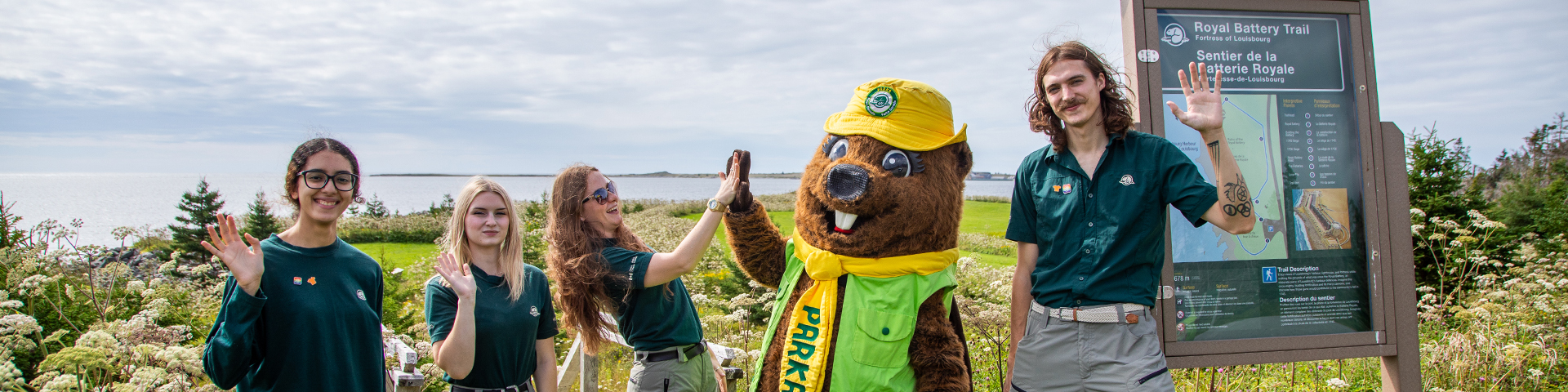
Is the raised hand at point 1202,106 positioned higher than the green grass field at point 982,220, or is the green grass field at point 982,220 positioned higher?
the raised hand at point 1202,106

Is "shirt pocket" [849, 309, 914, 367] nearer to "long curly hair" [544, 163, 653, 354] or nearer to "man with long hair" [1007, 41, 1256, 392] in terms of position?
"man with long hair" [1007, 41, 1256, 392]

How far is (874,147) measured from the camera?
→ 298 centimetres

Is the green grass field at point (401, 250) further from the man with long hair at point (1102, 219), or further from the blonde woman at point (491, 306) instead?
the man with long hair at point (1102, 219)

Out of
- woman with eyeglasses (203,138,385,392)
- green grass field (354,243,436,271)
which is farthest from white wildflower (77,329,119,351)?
green grass field (354,243,436,271)

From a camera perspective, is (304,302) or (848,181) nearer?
(304,302)

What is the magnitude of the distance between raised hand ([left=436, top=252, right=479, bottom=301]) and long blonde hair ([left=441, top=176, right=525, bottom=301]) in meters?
0.29

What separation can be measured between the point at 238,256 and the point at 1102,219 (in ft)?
9.67

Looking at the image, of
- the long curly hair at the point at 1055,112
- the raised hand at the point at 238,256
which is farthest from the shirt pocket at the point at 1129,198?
the raised hand at the point at 238,256

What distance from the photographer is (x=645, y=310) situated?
3.00 m

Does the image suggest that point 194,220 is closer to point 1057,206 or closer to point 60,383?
point 60,383

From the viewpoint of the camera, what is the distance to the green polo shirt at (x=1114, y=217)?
2.60 meters

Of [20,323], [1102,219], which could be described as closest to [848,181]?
[1102,219]

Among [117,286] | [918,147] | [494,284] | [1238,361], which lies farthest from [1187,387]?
[117,286]

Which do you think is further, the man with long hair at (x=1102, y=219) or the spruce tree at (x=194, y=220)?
the spruce tree at (x=194, y=220)
